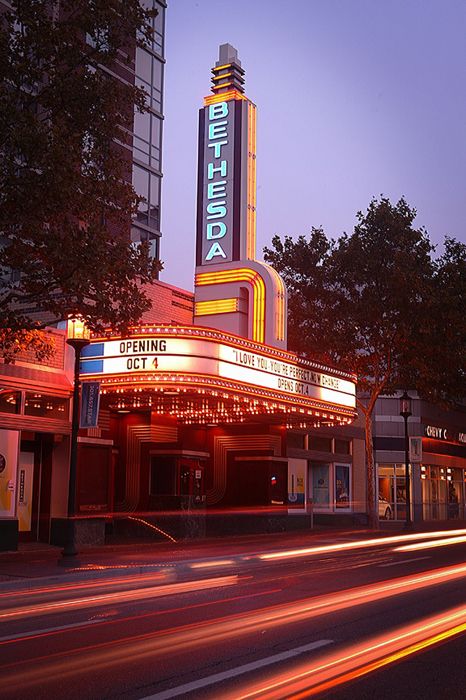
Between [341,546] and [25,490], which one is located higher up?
[25,490]

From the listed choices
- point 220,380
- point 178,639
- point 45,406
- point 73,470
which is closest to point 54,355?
point 45,406

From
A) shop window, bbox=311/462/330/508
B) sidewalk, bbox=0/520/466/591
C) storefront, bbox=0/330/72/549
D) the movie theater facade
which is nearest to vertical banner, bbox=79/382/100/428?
the movie theater facade

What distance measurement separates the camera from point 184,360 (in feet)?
75.9

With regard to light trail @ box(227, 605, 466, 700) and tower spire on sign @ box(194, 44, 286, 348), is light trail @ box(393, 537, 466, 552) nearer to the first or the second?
tower spire on sign @ box(194, 44, 286, 348)

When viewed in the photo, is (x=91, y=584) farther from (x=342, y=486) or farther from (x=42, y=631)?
(x=342, y=486)

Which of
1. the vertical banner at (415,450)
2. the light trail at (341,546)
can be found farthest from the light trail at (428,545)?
the vertical banner at (415,450)

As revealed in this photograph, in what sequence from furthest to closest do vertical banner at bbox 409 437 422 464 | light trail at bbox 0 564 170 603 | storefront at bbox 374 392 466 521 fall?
storefront at bbox 374 392 466 521 < vertical banner at bbox 409 437 422 464 < light trail at bbox 0 564 170 603

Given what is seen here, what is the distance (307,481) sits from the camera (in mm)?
38125

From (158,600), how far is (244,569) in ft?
20.4

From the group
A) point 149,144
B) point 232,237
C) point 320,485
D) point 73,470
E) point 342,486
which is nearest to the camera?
point 73,470

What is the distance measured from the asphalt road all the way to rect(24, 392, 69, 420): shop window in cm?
704

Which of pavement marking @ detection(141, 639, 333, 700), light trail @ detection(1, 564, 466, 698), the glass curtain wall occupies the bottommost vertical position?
light trail @ detection(1, 564, 466, 698)

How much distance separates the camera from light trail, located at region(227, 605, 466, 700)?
719cm

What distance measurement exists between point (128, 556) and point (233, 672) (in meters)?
13.4
